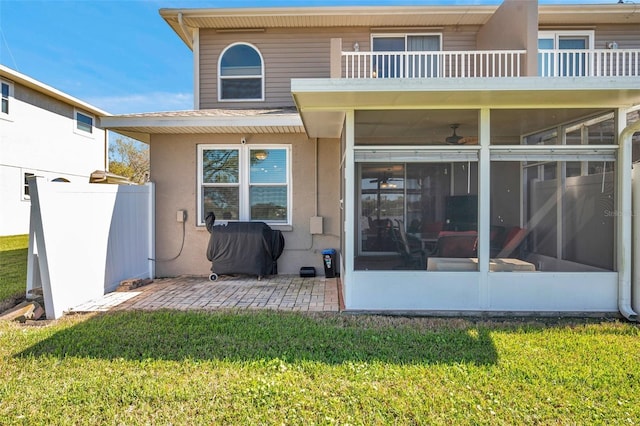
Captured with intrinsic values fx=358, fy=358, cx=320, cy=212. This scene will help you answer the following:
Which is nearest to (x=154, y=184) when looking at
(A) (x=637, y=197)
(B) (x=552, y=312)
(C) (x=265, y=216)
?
(C) (x=265, y=216)

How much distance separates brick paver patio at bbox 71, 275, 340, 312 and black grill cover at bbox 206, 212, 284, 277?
24cm

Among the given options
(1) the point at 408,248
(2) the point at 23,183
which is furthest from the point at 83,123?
(1) the point at 408,248

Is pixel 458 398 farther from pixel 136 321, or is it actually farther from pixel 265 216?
pixel 265 216

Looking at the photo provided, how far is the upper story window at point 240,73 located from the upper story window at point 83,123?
432 inches

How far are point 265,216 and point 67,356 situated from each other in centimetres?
426

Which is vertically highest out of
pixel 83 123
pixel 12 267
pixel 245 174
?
pixel 83 123

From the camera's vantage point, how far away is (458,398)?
2.80m

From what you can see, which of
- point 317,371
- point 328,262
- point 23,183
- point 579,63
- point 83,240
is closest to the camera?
point 317,371

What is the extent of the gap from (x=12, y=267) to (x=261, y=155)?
6.09m

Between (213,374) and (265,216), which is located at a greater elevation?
(265,216)

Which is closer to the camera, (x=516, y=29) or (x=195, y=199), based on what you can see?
(x=516, y=29)

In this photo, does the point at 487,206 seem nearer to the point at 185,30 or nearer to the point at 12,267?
the point at 185,30

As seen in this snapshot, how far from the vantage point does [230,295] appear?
5715 mm

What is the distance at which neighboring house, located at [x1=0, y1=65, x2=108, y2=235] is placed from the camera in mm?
12539
